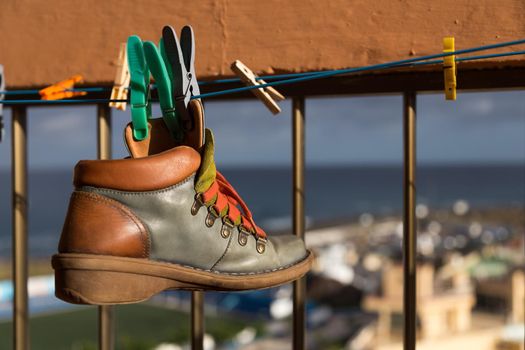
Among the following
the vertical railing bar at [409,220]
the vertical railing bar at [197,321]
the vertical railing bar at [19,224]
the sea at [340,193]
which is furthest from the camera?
the sea at [340,193]

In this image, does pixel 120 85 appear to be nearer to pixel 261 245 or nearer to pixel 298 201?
pixel 261 245

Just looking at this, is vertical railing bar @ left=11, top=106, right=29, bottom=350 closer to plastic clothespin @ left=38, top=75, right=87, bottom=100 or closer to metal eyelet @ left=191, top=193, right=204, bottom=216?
plastic clothespin @ left=38, top=75, right=87, bottom=100

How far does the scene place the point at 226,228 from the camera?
0.84m

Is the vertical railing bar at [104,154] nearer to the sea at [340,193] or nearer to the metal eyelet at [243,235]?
the metal eyelet at [243,235]

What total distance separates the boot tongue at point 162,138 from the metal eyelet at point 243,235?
0.44 feet

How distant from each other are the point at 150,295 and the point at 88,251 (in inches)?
3.6

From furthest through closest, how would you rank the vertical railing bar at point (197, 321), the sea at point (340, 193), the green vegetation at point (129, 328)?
the sea at point (340, 193) → the green vegetation at point (129, 328) → the vertical railing bar at point (197, 321)

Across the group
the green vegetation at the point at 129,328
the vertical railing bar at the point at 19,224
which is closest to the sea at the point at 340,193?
the green vegetation at the point at 129,328

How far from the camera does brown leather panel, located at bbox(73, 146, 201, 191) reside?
30.0 inches

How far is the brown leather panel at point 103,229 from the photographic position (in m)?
0.76

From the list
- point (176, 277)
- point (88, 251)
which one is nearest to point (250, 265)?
point (176, 277)

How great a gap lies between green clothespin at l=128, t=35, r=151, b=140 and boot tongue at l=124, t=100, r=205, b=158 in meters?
0.02

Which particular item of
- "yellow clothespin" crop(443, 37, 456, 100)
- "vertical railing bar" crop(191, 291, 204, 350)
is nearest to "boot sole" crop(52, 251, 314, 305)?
"yellow clothespin" crop(443, 37, 456, 100)

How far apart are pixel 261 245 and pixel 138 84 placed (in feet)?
0.89
